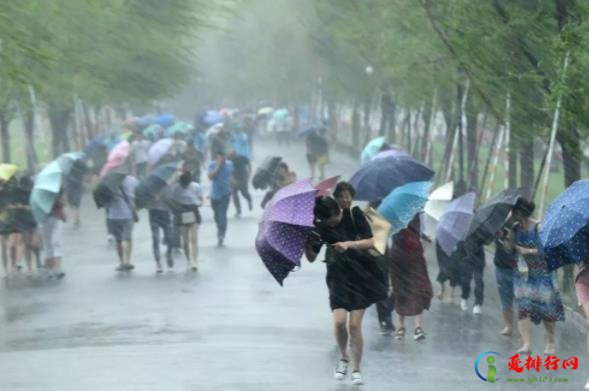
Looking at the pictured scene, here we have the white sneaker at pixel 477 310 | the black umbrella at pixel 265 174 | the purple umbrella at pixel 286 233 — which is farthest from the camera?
the black umbrella at pixel 265 174

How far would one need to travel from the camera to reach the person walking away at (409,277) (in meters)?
14.9

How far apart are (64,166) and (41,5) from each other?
2849 millimetres

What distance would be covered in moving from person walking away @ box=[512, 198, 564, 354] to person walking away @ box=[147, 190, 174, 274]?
8561mm

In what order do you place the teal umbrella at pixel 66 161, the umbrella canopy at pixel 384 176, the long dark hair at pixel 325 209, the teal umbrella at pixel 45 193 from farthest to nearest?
the teal umbrella at pixel 66 161, the teal umbrella at pixel 45 193, the umbrella canopy at pixel 384 176, the long dark hair at pixel 325 209

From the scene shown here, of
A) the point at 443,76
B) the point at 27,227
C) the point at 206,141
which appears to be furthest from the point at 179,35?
the point at 27,227

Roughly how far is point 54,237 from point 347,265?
1020 cm

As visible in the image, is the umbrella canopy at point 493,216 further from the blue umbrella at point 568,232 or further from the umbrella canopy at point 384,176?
the blue umbrella at point 568,232

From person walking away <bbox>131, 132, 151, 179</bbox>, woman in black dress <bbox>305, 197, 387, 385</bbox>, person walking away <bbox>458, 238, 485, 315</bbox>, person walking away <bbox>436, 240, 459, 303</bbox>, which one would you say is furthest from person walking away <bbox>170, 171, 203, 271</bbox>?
person walking away <bbox>131, 132, 151, 179</bbox>

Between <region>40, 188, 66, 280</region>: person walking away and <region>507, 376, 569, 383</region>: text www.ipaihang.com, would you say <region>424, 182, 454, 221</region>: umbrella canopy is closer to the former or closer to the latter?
<region>40, 188, 66, 280</region>: person walking away

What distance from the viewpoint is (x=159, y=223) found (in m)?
21.4

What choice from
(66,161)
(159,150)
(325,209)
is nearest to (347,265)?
(325,209)

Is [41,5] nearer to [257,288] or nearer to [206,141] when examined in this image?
[257,288]

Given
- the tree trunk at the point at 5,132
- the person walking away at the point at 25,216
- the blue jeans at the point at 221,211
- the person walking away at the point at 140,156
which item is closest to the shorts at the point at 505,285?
the person walking away at the point at 25,216

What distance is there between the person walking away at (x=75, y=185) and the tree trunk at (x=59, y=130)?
11328mm
